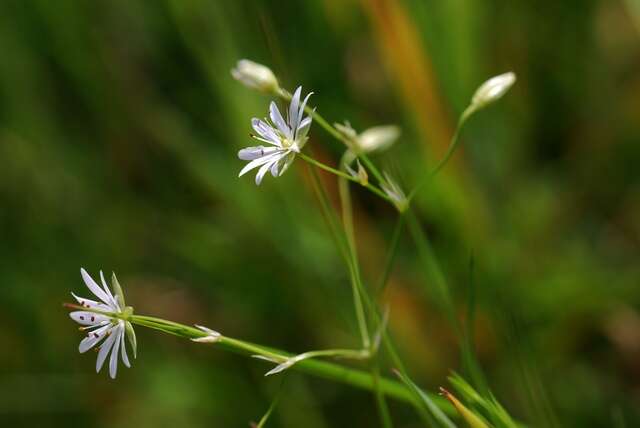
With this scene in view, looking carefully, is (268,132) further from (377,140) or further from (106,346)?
(106,346)

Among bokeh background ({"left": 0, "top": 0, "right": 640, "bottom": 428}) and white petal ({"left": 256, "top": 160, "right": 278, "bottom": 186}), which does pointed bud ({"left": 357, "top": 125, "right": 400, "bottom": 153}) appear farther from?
bokeh background ({"left": 0, "top": 0, "right": 640, "bottom": 428})

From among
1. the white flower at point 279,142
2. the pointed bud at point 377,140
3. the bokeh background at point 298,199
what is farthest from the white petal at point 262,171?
the bokeh background at point 298,199

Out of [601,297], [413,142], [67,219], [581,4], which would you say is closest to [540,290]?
[601,297]

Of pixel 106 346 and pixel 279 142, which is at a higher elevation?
pixel 279 142

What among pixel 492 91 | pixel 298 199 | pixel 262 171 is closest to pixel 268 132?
pixel 262 171

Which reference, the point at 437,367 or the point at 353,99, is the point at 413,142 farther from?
the point at 437,367

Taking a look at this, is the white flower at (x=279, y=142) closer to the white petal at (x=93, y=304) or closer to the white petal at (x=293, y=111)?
the white petal at (x=293, y=111)
